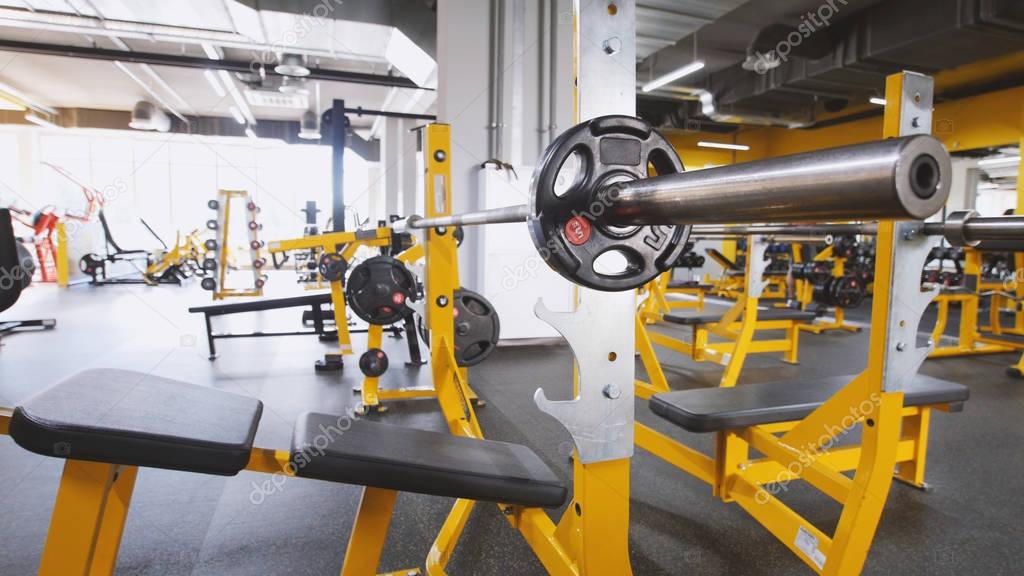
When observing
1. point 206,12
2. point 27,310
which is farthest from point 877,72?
point 27,310

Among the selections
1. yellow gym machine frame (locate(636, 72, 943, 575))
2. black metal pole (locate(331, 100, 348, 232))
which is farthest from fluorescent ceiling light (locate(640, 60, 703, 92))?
yellow gym machine frame (locate(636, 72, 943, 575))

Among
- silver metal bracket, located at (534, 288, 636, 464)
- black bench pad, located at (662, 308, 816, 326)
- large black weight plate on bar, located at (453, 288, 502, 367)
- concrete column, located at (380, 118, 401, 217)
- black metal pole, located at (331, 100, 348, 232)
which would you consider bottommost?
black bench pad, located at (662, 308, 816, 326)

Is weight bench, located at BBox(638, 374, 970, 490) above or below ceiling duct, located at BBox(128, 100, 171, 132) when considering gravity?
below

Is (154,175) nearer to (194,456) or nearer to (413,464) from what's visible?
(194,456)

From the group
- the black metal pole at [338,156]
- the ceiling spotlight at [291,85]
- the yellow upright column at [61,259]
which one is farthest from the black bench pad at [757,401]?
the yellow upright column at [61,259]

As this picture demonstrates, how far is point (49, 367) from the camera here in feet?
10.1

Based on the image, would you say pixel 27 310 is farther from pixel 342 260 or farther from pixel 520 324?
pixel 520 324

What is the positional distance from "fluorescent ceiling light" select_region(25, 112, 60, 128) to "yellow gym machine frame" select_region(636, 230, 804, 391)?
9525 mm

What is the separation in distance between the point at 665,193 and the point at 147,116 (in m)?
9.60

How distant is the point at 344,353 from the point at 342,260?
2.05 ft

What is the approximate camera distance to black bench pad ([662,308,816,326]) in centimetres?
312

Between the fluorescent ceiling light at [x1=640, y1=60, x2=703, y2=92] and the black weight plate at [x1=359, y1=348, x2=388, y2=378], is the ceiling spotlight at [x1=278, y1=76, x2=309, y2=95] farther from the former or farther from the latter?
the black weight plate at [x1=359, y1=348, x2=388, y2=378]

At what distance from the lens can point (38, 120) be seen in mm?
8281

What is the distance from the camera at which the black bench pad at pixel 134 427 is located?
2.31ft
